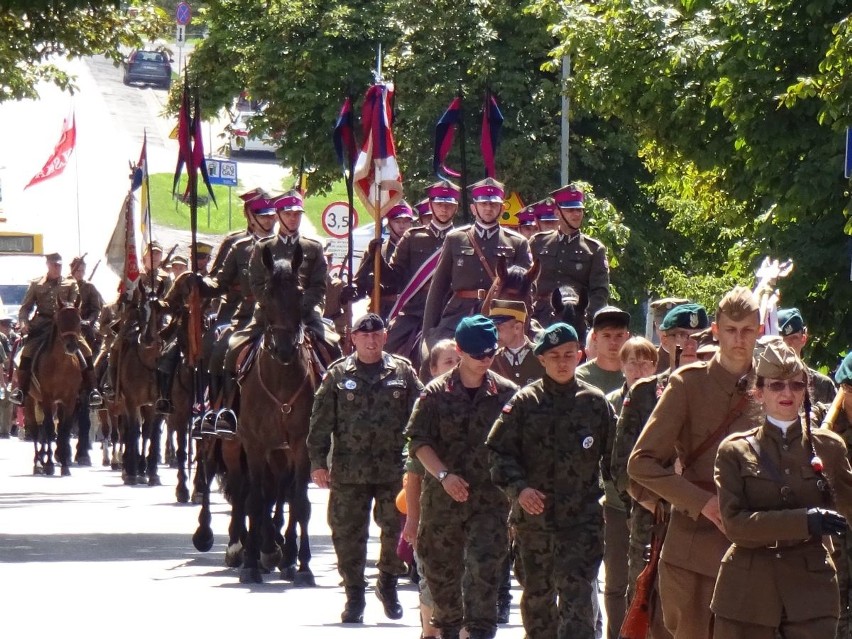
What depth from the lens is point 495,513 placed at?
11961 millimetres

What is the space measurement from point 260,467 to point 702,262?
24642mm

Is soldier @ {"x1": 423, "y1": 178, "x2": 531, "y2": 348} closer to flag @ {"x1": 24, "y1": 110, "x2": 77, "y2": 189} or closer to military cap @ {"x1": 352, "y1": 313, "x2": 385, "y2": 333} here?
military cap @ {"x1": 352, "y1": 313, "x2": 385, "y2": 333}

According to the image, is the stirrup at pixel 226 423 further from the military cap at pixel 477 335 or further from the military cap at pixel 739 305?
the military cap at pixel 739 305

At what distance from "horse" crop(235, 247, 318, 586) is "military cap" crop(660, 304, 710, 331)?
4687 millimetres

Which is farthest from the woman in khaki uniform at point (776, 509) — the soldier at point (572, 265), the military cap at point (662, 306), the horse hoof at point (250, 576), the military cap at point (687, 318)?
the soldier at point (572, 265)

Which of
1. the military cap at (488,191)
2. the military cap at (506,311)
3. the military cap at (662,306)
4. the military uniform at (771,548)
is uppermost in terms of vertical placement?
the military cap at (488,191)

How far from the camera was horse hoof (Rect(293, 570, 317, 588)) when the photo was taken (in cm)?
1602

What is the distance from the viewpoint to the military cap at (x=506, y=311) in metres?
14.6

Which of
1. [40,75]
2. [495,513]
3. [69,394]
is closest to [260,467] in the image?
[495,513]

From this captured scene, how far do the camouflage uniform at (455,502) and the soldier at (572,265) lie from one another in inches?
198

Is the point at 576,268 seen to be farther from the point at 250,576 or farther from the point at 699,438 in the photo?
the point at 699,438

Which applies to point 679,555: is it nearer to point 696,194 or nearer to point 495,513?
point 495,513

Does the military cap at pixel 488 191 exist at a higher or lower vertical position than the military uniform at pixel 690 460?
higher

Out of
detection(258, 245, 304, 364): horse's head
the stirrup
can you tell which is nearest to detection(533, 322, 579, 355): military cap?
detection(258, 245, 304, 364): horse's head
